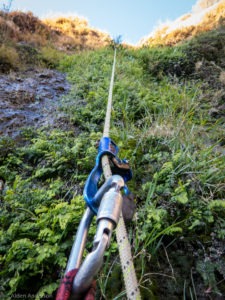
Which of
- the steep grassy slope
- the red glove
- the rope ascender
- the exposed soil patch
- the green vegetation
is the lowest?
the red glove

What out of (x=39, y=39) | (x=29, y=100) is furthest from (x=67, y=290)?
(x=39, y=39)

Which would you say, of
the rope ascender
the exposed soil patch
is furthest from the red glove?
the exposed soil patch

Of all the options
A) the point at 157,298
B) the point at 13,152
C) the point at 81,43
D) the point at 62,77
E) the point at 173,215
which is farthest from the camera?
the point at 81,43

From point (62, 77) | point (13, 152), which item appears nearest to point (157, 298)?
point (13, 152)

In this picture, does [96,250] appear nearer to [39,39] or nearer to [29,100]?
[29,100]

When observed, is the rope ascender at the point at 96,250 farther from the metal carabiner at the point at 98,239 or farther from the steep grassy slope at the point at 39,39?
the steep grassy slope at the point at 39,39

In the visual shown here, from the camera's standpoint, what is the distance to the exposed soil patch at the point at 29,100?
128 inches

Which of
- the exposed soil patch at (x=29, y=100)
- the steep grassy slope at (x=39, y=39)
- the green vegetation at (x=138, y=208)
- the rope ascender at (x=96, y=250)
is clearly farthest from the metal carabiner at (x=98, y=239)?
the steep grassy slope at (x=39, y=39)

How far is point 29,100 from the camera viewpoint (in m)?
4.03

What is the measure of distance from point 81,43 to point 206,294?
34.9 feet

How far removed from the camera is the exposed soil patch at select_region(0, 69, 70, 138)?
326 cm

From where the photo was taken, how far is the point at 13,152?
2.53 metres

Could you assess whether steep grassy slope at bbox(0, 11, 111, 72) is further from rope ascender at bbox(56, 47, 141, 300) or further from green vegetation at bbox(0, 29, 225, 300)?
rope ascender at bbox(56, 47, 141, 300)

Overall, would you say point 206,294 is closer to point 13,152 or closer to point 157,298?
point 157,298
